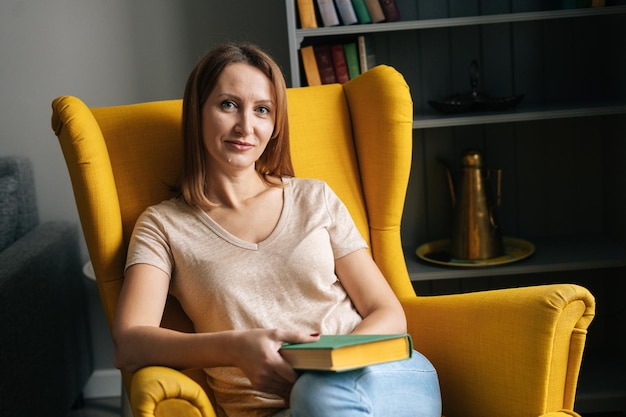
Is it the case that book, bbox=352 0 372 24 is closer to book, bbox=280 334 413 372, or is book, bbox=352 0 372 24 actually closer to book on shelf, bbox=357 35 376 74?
book on shelf, bbox=357 35 376 74

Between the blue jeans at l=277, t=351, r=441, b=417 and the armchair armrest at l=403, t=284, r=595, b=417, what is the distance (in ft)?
0.41

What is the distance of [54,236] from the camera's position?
2.58 m

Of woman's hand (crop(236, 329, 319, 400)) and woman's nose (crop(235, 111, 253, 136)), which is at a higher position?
woman's nose (crop(235, 111, 253, 136))

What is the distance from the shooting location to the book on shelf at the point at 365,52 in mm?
2457

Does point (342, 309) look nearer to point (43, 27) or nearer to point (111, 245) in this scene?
point (111, 245)

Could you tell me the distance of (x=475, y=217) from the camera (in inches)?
97.9

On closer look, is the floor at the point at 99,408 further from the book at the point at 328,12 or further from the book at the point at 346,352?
the book at the point at 346,352

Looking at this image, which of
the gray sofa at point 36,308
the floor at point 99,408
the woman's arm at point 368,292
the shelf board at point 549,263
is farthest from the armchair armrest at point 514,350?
the floor at point 99,408

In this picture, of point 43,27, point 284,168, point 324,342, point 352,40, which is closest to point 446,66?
point 352,40

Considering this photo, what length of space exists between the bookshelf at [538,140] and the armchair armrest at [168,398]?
1.22 metres

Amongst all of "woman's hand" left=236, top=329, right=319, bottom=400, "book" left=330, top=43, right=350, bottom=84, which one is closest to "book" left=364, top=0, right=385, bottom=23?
"book" left=330, top=43, right=350, bottom=84

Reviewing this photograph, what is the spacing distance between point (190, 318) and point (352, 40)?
116 centimetres

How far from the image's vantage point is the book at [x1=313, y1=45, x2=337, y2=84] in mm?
2436

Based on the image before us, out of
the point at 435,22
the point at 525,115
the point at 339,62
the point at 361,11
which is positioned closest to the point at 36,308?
the point at 339,62
